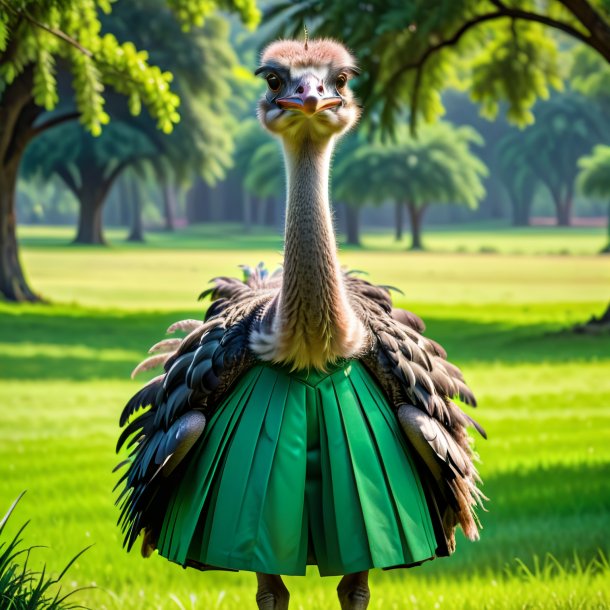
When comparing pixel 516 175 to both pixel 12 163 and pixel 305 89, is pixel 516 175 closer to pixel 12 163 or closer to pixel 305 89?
pixel 12 163

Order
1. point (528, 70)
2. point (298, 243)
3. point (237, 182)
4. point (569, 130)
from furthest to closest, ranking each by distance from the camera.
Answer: point (237, 182) → point (569, 130) → point (528, 70) → point (298, 243)

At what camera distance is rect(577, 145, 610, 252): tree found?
21.0 meters

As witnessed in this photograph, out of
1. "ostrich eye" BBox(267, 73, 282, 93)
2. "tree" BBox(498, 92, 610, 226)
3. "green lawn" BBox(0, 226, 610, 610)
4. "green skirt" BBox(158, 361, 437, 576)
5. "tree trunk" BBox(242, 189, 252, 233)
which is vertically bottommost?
"green lawn" BBox(0, 226, 610, 610)

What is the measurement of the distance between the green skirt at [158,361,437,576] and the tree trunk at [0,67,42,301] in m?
11.3

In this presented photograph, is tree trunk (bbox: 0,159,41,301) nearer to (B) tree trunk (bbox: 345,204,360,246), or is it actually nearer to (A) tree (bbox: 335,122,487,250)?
(A) tree (bbox: 335,122,487,250)

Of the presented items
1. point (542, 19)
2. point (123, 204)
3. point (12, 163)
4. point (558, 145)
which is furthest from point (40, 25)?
point (123, 204)

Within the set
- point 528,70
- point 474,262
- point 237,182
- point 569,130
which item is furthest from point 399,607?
point 237,182

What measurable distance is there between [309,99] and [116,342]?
444 inches

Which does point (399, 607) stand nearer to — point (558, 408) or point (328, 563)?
point (328, 563)

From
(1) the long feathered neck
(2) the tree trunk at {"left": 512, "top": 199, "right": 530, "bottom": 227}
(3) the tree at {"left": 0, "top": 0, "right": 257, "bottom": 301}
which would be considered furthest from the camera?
(2) the tree trunk at {"left": 512, "top": 199, "right": 530, "bottom": 227}

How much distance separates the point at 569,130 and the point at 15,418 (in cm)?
1758

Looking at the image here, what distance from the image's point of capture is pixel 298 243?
3197 mm

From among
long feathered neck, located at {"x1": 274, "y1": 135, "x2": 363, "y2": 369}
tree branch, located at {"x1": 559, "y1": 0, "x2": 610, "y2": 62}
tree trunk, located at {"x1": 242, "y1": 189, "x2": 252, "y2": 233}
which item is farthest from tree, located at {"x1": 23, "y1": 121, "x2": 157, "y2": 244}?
long feathered neck, located at {"x1": 274, "y1": 135, "x2": 363, "y2": 369}

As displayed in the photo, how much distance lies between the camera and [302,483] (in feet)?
10.7
